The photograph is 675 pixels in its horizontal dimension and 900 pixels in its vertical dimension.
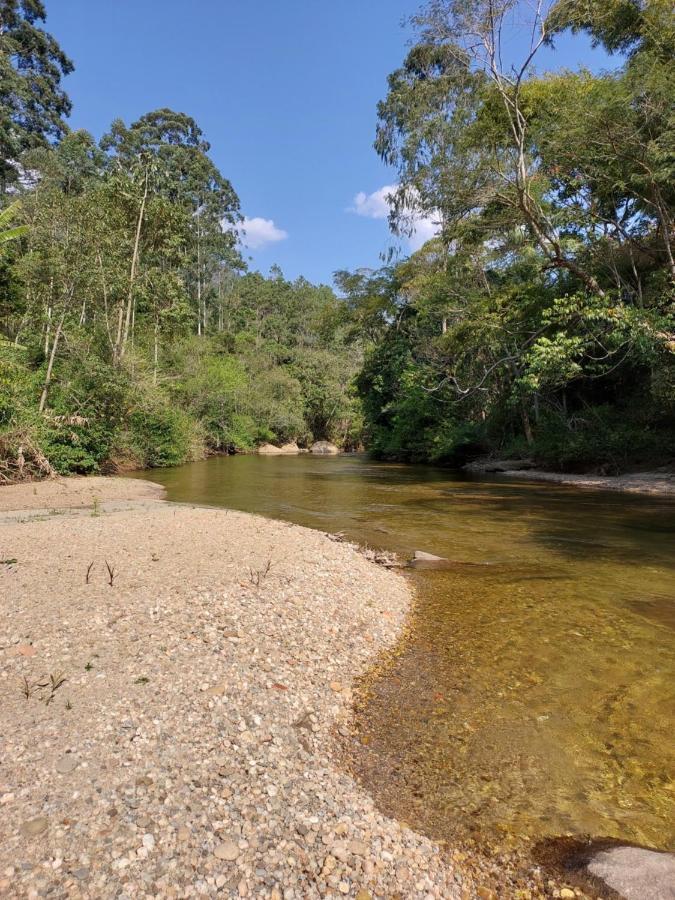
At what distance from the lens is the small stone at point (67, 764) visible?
9.24ft

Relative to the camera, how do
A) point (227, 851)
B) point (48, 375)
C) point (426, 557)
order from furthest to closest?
point (48, 375)
point (426, 557)
point (227, 851)

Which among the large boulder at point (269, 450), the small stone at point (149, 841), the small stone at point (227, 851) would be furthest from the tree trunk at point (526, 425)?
the large boulder at point (269, 450)

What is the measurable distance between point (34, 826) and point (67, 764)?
1.49 feet

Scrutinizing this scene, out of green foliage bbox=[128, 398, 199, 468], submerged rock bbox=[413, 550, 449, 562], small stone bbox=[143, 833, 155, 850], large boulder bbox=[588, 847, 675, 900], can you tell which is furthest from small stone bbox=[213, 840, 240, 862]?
green foliage bbox=[128, 398, 199, 468]

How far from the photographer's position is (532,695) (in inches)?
165

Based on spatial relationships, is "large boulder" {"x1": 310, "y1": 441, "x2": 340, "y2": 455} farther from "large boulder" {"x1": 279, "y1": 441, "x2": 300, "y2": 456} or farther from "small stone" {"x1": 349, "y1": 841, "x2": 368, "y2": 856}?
"small stone" {"x1": 349, "y1": 841, "x2": 368, "y2": 856}

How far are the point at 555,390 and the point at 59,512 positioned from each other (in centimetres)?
2172

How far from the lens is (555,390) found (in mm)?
23734

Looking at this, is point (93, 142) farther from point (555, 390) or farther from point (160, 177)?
point (555, 390)

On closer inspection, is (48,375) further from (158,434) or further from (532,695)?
(532,695)

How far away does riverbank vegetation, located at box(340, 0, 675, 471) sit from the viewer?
1503 cm

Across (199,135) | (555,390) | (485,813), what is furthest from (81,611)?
(199,135)

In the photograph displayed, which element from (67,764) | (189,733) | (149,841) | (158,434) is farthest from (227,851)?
(158,434)

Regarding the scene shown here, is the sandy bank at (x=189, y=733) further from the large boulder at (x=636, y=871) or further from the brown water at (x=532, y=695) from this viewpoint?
the large boulder at (x=636, y=871)
